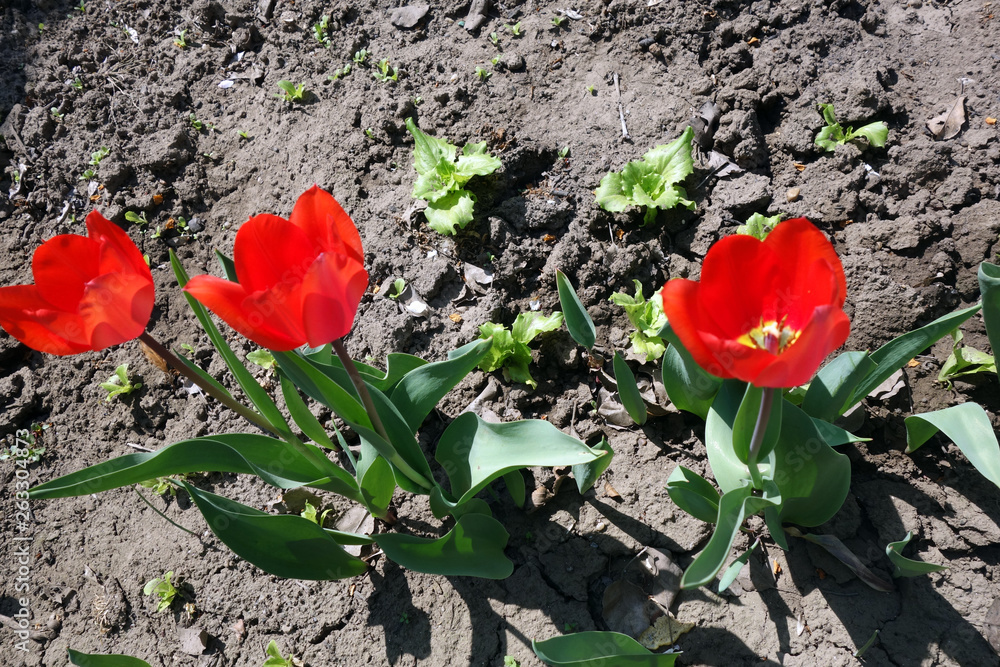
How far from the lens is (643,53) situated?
2.97m

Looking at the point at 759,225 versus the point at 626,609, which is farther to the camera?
the point at 759,225

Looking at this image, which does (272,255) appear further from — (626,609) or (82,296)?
(626,609)

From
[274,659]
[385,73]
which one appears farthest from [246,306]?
[385,73]

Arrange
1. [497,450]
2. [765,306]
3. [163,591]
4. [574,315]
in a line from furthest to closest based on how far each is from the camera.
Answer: [163,591], [574,315], [497,450], [765,306]

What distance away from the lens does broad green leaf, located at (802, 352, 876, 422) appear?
1.75 metres

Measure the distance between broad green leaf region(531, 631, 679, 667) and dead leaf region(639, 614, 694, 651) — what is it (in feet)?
0.59

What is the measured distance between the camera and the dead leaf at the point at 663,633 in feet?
5.90

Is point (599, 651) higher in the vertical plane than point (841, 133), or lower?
lower

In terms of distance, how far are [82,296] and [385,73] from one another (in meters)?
2.13

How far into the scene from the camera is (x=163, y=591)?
2.13 metres

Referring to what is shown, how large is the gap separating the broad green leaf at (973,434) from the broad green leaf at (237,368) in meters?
1.68

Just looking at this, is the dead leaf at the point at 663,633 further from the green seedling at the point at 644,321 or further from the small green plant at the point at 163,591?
the small green plant at the point at 163,591

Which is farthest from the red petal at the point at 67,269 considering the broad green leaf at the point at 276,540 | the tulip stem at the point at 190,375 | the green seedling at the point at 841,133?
the green seedling at the point at 841,133

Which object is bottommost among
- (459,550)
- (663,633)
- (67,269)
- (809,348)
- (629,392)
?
(663,633)
